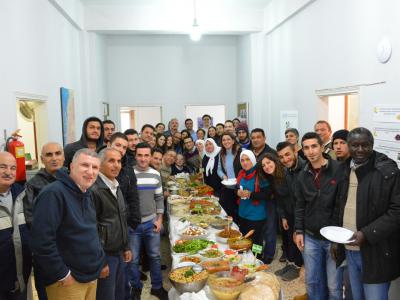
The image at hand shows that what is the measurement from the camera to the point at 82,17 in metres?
6.80

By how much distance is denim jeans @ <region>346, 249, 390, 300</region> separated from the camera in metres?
2.29

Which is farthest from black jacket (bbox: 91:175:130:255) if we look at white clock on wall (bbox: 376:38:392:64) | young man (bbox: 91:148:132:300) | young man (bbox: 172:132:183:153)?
young man (bbox: 172:132:183:153)

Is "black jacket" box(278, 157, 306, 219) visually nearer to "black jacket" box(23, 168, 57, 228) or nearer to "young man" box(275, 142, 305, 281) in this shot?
"young man" box(275, 142, 305, 281)

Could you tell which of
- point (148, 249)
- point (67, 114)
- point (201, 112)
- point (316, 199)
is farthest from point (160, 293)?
point (201, 112)

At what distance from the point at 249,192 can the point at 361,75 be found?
1849 millimetres

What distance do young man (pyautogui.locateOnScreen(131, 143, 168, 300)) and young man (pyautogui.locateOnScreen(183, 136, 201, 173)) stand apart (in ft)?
7.94

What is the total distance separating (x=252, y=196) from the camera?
12.4ft

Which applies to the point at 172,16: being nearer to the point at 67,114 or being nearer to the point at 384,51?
the point at 67,114

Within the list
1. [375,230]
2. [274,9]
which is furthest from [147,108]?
[375,230]

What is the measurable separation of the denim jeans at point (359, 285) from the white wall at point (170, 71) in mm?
6944

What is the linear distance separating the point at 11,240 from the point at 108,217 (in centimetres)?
61

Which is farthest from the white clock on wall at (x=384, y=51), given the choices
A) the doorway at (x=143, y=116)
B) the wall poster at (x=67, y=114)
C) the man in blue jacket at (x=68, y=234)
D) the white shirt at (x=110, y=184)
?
the doorway at (x=143, y=116)

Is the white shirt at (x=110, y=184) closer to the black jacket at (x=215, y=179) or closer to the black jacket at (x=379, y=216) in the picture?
the black jacket at (x=379, y=216)

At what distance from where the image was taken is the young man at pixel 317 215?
2.66 m
